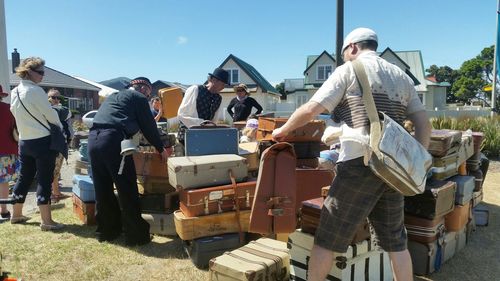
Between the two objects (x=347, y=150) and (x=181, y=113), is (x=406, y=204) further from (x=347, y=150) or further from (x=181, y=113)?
(x=181, y=113)

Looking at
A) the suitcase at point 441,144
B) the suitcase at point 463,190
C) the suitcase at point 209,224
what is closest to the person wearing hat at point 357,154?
the suitcase at point 441,144

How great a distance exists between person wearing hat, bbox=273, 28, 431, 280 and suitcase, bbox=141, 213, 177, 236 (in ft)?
7.48

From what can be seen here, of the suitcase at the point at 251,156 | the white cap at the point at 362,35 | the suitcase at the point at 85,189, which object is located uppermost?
the white cap at the point at 362,35

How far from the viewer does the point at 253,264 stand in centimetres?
311

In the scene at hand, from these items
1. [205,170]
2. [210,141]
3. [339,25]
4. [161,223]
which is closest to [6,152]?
[161,223]

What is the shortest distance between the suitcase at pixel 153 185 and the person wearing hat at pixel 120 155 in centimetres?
35

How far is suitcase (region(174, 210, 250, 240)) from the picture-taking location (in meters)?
3.69

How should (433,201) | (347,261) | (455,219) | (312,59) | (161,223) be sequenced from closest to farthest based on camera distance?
(347,261) < (433,201) < (455,219) < (161,223) < (312,59)

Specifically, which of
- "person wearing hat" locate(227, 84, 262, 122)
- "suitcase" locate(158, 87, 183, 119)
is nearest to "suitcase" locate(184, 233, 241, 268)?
"suitcase" locate(158, 87, 183, 119)

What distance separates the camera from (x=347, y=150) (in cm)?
248

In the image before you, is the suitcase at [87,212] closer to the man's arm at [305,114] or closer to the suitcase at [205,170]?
the suitcase at [205,170]

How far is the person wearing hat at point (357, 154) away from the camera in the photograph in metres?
2.44

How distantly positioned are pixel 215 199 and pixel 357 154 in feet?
5.80

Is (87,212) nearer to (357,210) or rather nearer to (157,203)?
(157,203)
